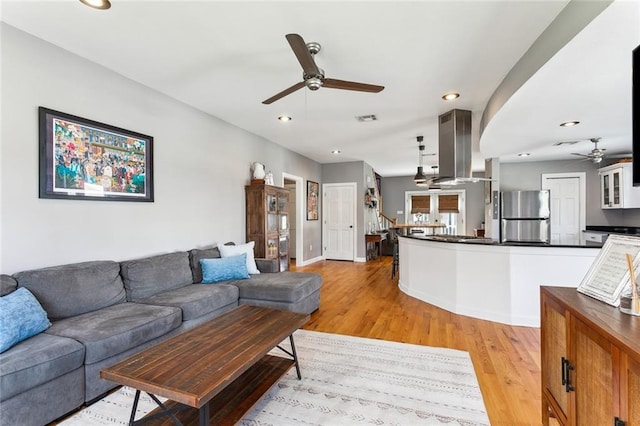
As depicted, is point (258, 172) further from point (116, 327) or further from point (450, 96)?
point (116, 327)

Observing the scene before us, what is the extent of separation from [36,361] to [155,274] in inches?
53.3

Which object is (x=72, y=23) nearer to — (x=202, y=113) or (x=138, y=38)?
(x=138, y=38)

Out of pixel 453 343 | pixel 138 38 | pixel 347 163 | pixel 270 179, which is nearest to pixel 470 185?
pixel 347 163

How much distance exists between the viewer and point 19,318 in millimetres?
1776

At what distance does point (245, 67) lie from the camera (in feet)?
9.11

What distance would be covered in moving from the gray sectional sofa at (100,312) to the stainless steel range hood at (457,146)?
2.28 metres

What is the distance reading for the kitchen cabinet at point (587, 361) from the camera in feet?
3.07

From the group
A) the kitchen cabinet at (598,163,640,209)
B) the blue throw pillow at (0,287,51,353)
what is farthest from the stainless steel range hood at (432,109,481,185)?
the blue throw pillow at (0,287,51,353)

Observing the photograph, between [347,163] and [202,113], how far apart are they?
169 inches

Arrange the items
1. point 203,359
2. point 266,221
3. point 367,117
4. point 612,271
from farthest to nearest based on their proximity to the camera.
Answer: point 266,221 < point 367,117 < point 203,359 < point 612,271

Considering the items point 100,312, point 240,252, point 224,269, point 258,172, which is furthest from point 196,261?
point 258,172

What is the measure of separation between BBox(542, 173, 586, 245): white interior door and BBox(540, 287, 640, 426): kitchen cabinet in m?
6.28

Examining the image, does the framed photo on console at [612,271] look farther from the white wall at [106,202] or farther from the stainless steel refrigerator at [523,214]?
the stainless steel refrigerator at [523,214]

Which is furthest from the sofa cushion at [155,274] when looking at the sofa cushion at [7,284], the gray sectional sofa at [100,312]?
the sofa cushion at [7,284]
